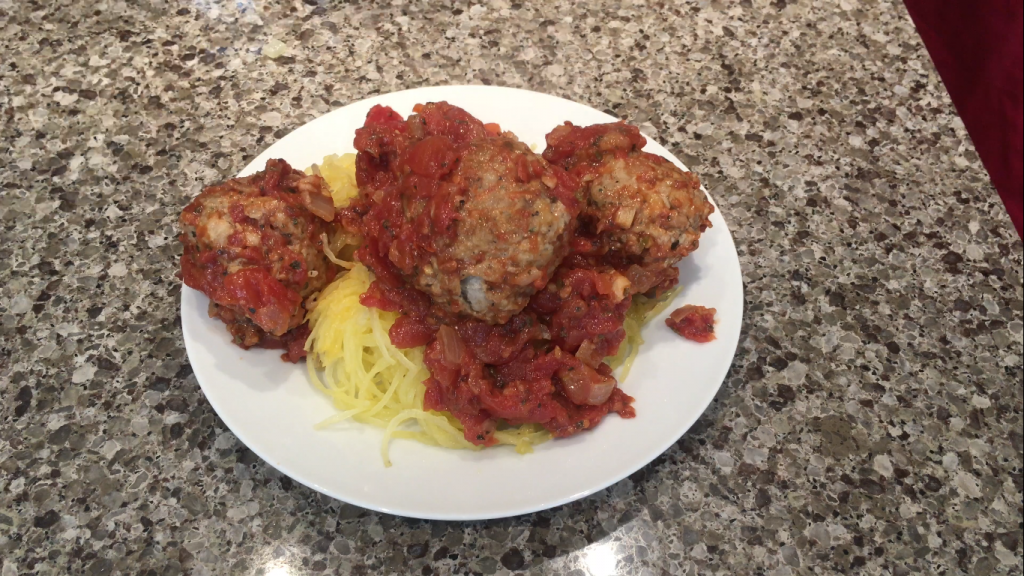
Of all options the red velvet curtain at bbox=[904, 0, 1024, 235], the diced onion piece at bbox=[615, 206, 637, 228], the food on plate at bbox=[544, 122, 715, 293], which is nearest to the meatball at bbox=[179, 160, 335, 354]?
the food on plate at bbox=[544, 122, 715, 293]

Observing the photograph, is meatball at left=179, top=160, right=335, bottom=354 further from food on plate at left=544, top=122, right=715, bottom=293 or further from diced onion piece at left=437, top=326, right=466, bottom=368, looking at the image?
food on plate at left=544, top=122, right=715, bottom=293

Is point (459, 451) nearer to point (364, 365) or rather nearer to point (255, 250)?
point (364, 365)

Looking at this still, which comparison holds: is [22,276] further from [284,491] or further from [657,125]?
[657,125]

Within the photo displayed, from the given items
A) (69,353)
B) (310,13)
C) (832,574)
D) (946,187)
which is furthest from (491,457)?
(310,13)

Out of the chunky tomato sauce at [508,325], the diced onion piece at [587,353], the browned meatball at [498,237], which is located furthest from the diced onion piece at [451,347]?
the diced onion piece at [587,353]

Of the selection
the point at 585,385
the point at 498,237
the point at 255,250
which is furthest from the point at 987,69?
the point at 255,250

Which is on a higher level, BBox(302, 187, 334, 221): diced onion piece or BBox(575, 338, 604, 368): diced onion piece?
BBox(302, 187, 334, 221): diced onion piece

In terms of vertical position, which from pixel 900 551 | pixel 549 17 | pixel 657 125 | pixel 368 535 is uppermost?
pixel 549 17
